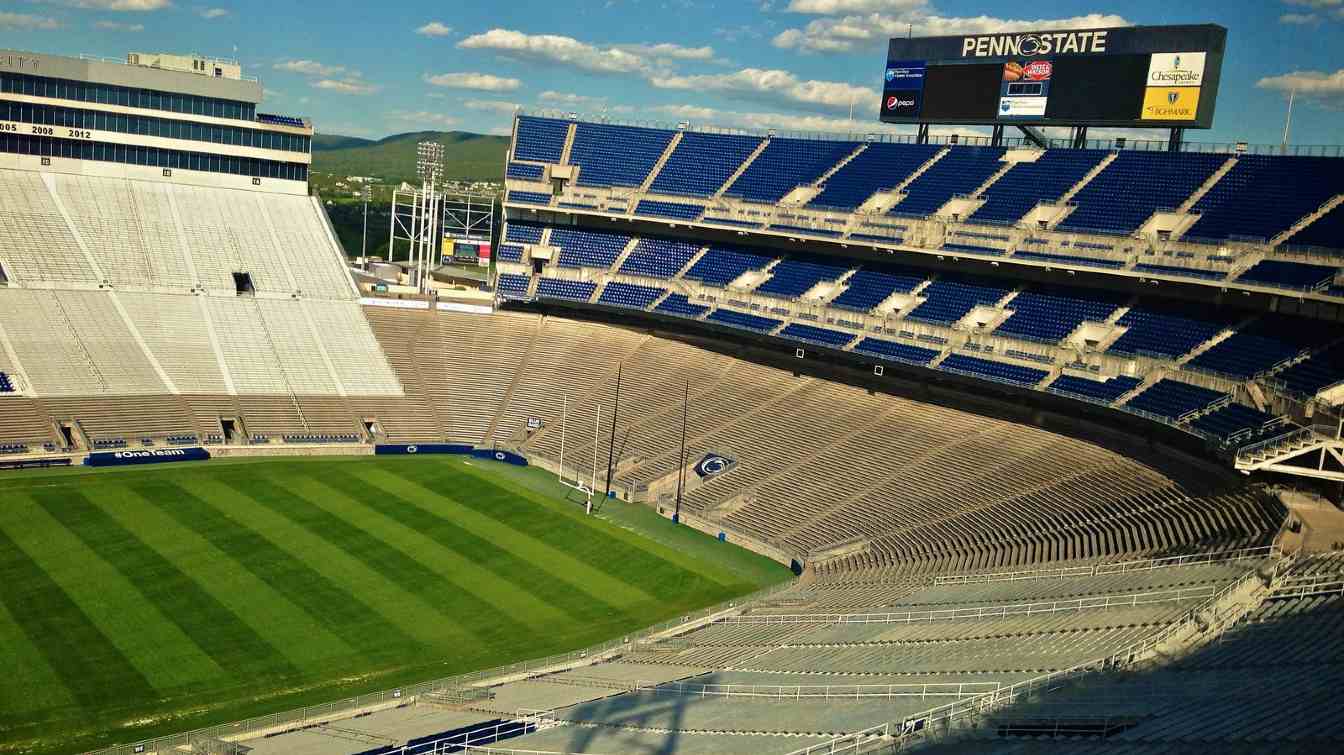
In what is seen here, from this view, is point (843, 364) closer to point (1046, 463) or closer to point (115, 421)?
point (1046, 463)

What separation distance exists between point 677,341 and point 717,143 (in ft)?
44.6

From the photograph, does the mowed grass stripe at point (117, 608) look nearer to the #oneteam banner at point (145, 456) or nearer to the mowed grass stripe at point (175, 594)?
the mowed grass stripe at point (175, 594)

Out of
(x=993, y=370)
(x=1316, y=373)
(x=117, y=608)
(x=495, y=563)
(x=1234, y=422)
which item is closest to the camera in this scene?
(x=117, y=608)

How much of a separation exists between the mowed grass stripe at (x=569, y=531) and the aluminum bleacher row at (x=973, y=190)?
822 inches

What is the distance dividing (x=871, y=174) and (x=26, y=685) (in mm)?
45630

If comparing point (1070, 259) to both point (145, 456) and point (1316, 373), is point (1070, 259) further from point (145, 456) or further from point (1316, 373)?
point (145, 456)

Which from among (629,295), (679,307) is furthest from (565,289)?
(679,307)

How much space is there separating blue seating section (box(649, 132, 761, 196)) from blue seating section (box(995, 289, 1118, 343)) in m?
20.8

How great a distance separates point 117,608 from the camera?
33906mm

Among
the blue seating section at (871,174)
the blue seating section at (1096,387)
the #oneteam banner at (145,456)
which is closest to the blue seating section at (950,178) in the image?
the blue seating section at (871,174)

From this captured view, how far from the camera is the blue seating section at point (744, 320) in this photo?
56.5 metres

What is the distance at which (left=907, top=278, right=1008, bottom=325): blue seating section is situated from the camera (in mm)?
51812

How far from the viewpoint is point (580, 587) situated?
3919 centimetres

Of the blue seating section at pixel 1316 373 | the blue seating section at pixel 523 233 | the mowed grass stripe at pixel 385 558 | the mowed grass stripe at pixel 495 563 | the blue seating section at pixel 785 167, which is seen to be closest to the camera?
the mowed grass stripe at pixel 385 558
